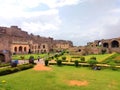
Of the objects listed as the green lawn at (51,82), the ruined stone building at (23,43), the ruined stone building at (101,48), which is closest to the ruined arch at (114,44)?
the ruined stone building at (101,48)

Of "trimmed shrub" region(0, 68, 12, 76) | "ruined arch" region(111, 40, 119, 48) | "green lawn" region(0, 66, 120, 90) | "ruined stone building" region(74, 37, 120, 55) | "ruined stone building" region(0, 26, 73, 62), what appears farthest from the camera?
"ruined arch" region(111, 40, 119, 48)

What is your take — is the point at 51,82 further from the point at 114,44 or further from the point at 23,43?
the point at 114,44

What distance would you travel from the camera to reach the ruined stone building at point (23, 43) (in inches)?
1570

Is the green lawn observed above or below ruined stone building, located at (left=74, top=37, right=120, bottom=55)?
below

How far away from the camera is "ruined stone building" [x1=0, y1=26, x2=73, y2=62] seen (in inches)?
1570

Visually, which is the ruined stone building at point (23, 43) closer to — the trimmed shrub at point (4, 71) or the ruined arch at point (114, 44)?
the trimmed shrub at point (4, 71)

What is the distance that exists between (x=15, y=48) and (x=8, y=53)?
3161 centimetres

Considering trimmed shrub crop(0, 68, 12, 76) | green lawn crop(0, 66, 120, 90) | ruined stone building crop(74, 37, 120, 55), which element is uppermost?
ruined stone building crop(74, 37, 120, 55)

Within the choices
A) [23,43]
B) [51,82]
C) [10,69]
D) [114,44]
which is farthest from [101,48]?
[51,82]

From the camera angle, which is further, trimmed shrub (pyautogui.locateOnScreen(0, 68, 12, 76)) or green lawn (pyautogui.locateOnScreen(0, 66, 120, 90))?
trimmed shrub (pyautogui.locateOnScreen(0, 68, 12, 76))

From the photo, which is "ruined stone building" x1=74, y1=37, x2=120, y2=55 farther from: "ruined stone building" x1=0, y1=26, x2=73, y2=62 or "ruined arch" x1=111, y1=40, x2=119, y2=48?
"ruined stone building" x1=0, y1=26, x2=73, y2=62

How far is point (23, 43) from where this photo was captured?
7369cm

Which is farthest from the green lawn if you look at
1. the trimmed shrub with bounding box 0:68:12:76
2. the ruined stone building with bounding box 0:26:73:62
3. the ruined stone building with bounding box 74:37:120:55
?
the ruined stone building with bounding box 74:37:120:55

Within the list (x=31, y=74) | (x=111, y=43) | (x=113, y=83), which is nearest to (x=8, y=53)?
(x=31, y=74)
